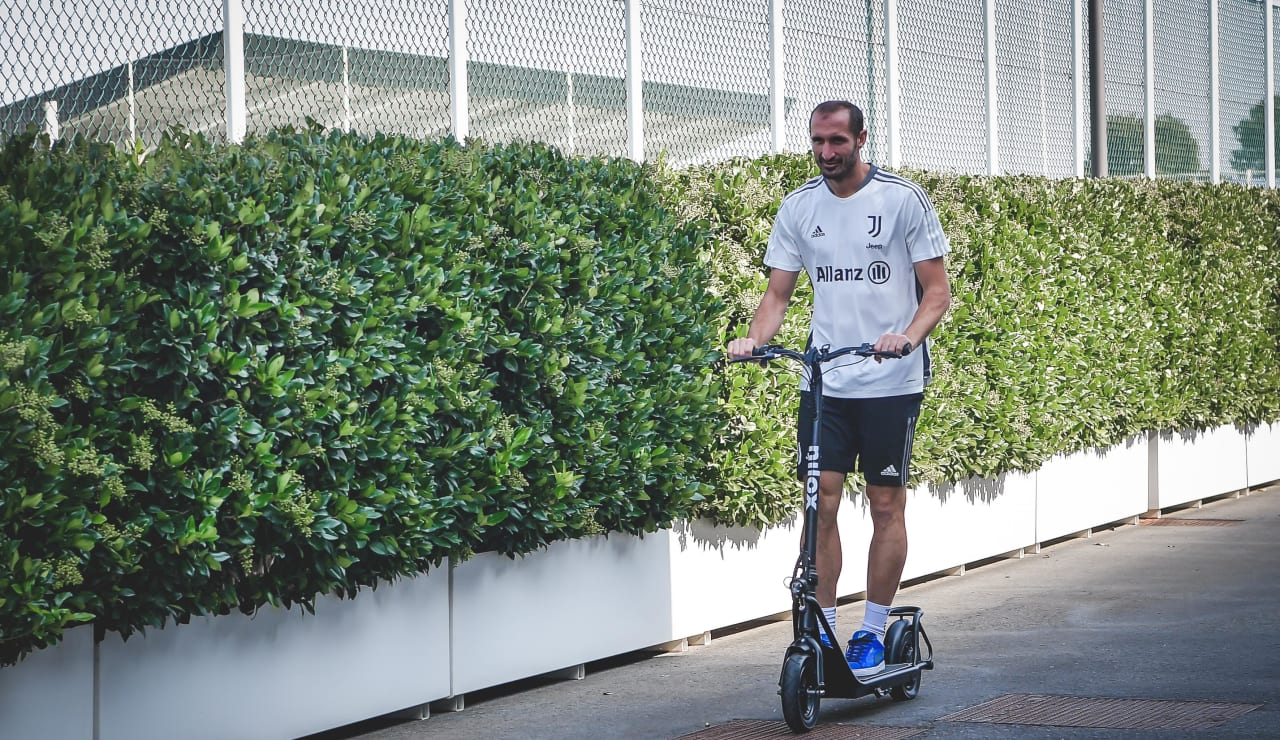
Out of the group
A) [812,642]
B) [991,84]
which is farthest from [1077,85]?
[812,642]

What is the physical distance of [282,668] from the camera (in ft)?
19.5

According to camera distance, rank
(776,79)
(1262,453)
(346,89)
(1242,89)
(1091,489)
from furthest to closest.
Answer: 1. (1242,89)
2. (1262,453)
3. (1091,489)
4. (776,79)
5. (346,89)

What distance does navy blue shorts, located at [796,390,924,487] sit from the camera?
21.0ft

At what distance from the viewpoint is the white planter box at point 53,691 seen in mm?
5055

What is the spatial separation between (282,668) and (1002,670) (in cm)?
301

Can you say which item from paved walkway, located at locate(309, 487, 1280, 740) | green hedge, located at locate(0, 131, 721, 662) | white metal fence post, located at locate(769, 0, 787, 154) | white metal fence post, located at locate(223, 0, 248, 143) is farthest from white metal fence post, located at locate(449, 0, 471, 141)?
white metal fence post, located at locate(769, 0, 787, 154)

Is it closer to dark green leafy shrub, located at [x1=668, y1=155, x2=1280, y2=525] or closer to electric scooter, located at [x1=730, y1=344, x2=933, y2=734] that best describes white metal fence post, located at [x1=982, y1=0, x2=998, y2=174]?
dark green leafy shrub, located at [x1=668, y1=155, x2=1280, y2=525]

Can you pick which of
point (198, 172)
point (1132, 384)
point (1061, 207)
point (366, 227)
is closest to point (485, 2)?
point (366, 227)

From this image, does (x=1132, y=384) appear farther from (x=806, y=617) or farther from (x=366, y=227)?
(x=366, y=227)

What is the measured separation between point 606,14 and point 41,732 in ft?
14.4

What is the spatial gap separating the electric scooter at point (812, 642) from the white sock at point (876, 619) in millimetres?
137

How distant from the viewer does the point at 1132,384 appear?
12219 mm

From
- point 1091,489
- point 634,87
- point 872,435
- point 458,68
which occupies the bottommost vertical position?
point 1091,489

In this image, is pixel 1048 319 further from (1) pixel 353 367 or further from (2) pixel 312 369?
(2) pixel 312 369
